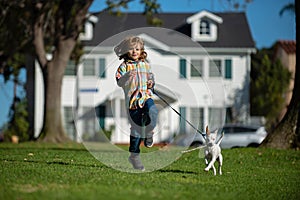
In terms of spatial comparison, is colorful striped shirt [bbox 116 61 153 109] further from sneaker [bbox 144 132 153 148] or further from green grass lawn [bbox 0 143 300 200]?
green grass lawn [bbox 0 143 300 200]

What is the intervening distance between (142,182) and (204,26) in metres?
35.4

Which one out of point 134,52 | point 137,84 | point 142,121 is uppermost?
point 134,52

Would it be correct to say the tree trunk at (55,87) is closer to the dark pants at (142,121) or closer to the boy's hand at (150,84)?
the dark pants at (142,121)

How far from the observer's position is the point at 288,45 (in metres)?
48.6

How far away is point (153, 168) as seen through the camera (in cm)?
1030

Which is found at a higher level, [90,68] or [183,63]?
[183,63]

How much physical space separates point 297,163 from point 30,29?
19.3 metres

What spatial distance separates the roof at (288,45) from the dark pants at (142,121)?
38845 millimetres

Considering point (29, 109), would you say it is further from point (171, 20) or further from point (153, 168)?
point (153, 168)

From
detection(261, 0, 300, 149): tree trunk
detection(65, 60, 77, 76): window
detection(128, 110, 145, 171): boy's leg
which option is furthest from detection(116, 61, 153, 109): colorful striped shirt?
detection(65, 60, 77, 76): window

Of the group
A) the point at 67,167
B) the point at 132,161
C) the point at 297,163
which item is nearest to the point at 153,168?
the point at 132,161

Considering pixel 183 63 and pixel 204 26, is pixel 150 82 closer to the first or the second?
pixel 183 63

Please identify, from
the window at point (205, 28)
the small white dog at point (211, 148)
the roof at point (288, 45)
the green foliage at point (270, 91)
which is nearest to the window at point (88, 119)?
the window at point (205, 28)

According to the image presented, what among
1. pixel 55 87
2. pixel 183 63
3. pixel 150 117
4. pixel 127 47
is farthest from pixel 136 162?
pixel 183 63
